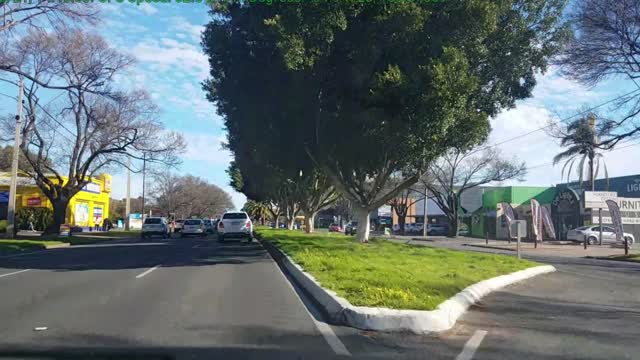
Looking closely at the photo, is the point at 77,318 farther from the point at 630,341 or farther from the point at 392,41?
the point at 392,41

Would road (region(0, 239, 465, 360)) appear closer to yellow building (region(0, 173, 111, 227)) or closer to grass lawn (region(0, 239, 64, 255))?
grass lawn (region(0, 239, 64, 255))

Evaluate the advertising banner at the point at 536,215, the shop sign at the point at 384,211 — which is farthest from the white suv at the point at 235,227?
the shop sign at the point at 384,211

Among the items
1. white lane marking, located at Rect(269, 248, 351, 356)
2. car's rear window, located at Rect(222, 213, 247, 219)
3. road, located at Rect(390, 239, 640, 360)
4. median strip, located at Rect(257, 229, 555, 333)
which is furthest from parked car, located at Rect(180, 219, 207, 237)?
white lane marking, located at Rect(269, 248, 351, 356)

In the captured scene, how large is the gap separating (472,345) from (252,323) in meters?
3.28

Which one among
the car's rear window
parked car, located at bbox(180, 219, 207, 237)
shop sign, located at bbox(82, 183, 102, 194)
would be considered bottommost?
parked car, located at bbox(180, 219, 207, 237)

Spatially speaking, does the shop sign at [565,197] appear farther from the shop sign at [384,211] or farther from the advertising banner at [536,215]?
the shop sign at [384,211]

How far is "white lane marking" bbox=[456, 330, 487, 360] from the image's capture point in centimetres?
771

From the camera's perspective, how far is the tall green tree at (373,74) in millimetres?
18375

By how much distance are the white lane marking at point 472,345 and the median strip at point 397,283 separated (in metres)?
0.54

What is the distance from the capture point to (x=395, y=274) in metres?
14.2

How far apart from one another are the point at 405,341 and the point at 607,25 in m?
21.5

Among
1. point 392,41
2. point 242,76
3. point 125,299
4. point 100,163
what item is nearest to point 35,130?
point 100,163

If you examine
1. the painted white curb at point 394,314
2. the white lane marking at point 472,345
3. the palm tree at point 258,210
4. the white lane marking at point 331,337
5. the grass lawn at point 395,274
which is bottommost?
the white lane marking at point 472,345

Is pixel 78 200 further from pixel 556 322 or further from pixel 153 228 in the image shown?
→ pixel 556 322
